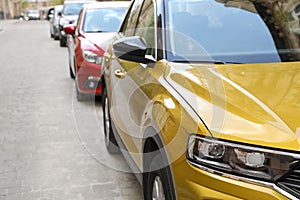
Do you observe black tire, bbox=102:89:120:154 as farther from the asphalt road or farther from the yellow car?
the yellow car

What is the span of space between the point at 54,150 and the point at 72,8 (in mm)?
12261

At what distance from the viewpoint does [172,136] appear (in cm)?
238

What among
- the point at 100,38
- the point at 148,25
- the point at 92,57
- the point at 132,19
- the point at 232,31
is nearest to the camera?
the point at 232,31

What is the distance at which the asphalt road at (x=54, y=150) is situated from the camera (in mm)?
3822

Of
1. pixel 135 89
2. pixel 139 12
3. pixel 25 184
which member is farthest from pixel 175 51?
pixel 25 184

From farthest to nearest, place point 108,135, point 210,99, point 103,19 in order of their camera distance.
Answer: point 103,19 < point 108,135 < point 210,99

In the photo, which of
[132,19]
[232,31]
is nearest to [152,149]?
[232,31]

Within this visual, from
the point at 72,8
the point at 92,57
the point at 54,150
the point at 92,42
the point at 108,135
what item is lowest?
the point at 72,8

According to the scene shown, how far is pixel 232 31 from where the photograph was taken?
10.7ft

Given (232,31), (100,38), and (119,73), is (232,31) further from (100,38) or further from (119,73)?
(100,38)

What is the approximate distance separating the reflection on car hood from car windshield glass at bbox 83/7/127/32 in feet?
1.11

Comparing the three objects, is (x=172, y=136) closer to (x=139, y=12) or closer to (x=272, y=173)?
(x=272, y=173)

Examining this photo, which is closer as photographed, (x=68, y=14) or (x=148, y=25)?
(x=148, y=25)

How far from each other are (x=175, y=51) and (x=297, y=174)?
4.60 feet
